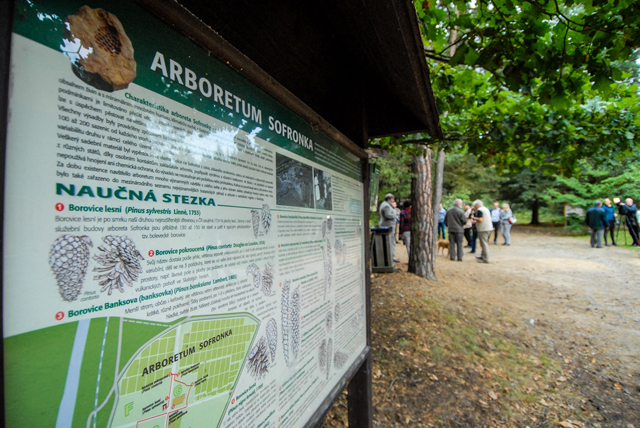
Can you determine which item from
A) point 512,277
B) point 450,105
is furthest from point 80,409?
point 512,277

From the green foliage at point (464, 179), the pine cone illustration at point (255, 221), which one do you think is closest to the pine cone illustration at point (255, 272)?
the pine cone illustration at point (255, 221)

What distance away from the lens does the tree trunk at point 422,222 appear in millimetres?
7117

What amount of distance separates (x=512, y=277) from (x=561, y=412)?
19.0ft

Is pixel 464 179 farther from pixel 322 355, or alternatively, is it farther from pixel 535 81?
pixel 322 355

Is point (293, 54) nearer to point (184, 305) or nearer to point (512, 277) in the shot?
point (184, 305)

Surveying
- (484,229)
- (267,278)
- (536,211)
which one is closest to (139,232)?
(267,278)

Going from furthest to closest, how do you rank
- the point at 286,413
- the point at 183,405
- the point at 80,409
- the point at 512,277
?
the point at 512,277
the point at 286,413
the point at 183,405
the point at 80,409

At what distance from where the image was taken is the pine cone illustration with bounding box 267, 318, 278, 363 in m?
1.19

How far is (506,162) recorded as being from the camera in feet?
16.7

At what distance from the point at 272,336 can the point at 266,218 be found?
0.47 meters

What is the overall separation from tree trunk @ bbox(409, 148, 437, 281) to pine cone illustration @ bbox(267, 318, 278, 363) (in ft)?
21.0

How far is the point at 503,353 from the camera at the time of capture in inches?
171

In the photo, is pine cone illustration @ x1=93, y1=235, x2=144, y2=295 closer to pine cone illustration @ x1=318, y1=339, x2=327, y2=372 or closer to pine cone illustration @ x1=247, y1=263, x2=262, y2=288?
pine cone illustration @ x1=247, y1=263, x2=262, y2=288

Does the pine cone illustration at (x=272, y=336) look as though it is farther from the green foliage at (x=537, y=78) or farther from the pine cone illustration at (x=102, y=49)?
the green foliage at (x=537, y=78)
